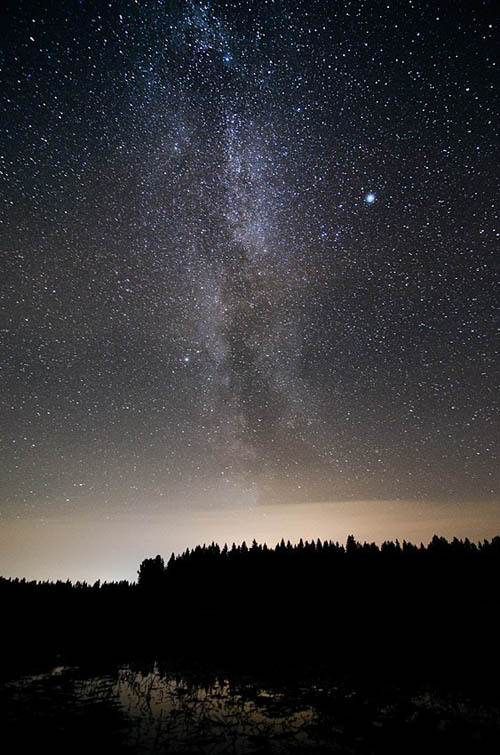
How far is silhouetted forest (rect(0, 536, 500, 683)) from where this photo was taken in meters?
26.4

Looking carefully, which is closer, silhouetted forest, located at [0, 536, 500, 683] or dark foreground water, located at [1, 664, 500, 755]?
dark foreground water, located at [1, 664, 500, 755]

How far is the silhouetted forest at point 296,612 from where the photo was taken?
26.4 metres

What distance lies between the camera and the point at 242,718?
497 inches

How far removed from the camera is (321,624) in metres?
38.0

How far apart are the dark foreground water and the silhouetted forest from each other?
7.26 metres

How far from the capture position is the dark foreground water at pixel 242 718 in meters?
10.1

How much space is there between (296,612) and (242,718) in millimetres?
37590

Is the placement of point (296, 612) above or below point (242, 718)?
below

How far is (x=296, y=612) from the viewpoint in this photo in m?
45.2

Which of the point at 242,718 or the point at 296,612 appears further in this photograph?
the point at 296,612

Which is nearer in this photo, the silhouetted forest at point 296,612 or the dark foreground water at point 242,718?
the dark foreground water at point 242,718

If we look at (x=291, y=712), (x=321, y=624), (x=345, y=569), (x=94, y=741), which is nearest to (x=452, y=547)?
(x=345, y=569)

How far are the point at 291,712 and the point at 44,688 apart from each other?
12.0 metres

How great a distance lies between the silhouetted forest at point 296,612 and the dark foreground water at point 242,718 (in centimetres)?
726
